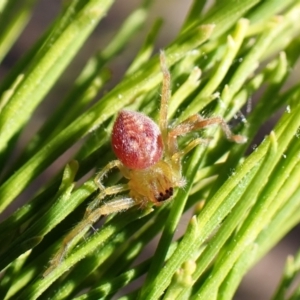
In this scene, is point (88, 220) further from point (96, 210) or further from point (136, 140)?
point (136, 140)

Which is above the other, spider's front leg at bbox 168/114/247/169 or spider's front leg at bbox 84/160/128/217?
spider's front leg at bbox 84/160/128/217

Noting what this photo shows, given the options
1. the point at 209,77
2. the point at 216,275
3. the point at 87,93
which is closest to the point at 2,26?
the point at 87,93

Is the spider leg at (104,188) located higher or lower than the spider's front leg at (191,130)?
higher

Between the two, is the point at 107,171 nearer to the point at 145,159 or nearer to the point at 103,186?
the point at 103,186

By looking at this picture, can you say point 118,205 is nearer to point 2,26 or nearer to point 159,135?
point 159,135

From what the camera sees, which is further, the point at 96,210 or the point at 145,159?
the point at 145,159

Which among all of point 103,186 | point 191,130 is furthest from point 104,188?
point 191,130

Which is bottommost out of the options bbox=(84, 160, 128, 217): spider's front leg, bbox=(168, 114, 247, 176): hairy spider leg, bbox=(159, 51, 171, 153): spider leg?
bbox=(168, 114, 247, 176): hairy spider leg
